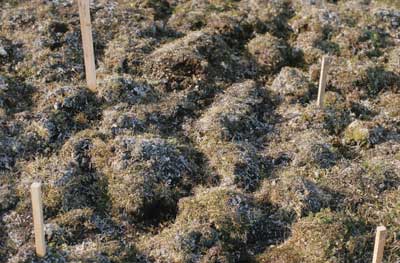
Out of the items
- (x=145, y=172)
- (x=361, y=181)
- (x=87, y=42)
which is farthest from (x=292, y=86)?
(x=87, y=42)

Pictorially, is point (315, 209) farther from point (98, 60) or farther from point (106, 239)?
point (98, 60)

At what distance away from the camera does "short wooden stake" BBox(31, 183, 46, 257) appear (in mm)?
7426

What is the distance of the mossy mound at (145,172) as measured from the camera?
9195 millimetres

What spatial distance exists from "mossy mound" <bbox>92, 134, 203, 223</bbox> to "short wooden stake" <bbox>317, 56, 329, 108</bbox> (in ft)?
→ 10.8

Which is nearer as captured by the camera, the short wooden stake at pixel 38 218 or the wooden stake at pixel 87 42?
the short wooden stake at pixel 38 218

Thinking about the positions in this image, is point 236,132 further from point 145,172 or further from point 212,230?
point 212,230

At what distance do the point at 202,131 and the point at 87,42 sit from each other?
124 inches

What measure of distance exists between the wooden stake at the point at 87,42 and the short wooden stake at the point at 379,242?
6862 millimetres

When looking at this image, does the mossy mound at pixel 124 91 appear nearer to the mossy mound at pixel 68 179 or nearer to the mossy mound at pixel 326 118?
Result: the mossy mound at pixel 68 179

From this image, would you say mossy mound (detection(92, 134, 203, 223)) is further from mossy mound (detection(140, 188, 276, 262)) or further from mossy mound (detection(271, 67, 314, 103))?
mossy mound (detection(271, 67, 314, 103))

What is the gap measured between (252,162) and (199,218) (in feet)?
6.08

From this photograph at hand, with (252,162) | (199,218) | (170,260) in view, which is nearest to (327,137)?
(252,162)

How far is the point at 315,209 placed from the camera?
9195 millimetres

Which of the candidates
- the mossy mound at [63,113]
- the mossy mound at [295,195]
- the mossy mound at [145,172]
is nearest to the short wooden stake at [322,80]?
the mossy mound at [295,195]
